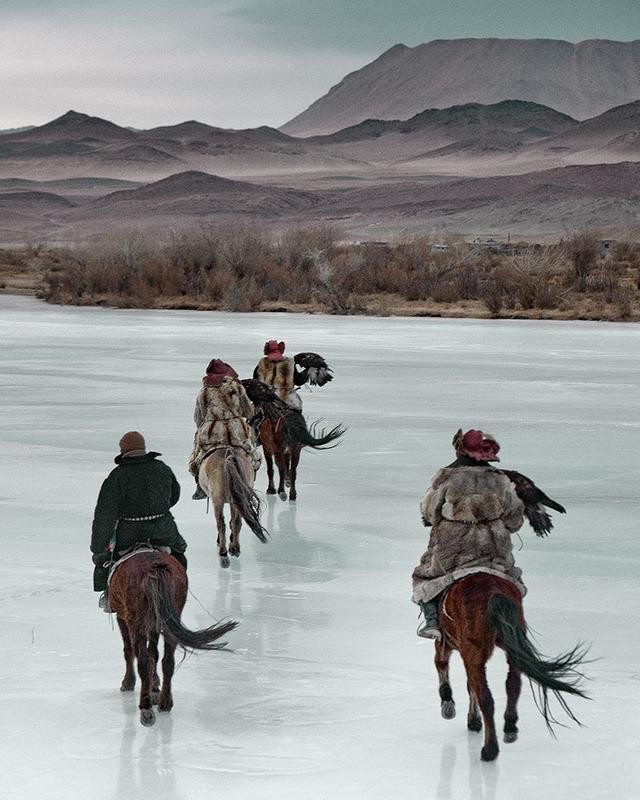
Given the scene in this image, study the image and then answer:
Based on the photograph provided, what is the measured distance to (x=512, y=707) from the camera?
5941 millimetres

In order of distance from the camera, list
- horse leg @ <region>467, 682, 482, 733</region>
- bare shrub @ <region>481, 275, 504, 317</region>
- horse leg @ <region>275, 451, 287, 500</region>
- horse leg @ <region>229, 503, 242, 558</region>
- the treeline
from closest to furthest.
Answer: horse leg @ <region>467, 682, 482, 733</region> → horse leg @ <region>229, 503, 242, 558</region> → horse leg @ <region>275, 451, 287, 500</region> → bare shrub @ <region>481, 275, 504, 317</region> → the treeline

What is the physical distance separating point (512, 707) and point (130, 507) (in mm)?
1860

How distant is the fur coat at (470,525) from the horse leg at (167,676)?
1108mm

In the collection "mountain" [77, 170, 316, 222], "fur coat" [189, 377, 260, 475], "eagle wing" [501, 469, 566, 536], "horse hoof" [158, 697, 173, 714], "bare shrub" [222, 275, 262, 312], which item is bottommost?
"bare shrub" [222, 275, 262, 312]

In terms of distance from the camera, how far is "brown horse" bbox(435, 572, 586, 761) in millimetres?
5414

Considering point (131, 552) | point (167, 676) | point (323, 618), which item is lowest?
point (323, 618)

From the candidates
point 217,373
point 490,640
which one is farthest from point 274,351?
point 490,640

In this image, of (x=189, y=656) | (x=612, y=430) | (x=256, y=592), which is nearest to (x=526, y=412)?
(x=612, y=430)

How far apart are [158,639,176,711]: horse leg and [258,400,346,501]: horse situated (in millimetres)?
4689

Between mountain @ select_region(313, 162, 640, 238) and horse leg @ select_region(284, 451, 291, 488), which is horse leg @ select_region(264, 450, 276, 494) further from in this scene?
mountain @ select_region(313, 162, 640, 238)

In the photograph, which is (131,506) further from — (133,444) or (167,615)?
(167,615)

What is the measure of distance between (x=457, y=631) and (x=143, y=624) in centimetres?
133

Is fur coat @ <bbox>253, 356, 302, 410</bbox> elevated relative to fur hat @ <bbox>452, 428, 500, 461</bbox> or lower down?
lower down

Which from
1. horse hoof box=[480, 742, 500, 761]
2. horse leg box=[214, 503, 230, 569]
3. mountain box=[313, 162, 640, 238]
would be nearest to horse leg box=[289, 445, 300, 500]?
horse leg box=[214, 503, 230, 569]
